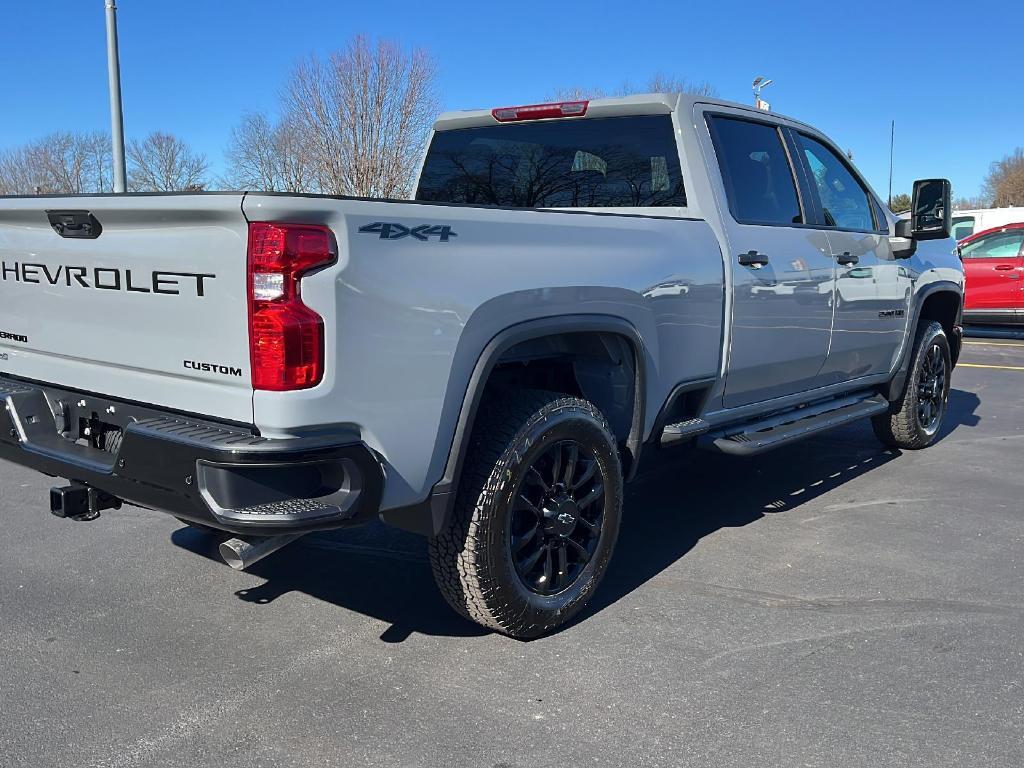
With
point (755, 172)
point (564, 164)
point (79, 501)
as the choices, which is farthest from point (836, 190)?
point (79, 501)

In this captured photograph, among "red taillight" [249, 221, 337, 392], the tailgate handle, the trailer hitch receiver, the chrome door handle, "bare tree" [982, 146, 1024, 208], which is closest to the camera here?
"red taillight" [249, 221, 337, 392]

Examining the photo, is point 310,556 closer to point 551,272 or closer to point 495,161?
point 551,272

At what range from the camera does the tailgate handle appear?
2998 millimetres

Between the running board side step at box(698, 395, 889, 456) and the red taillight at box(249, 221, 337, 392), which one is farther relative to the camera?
the running board side step at box(698, 395, 889, 456)

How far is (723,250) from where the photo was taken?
13.7 feet

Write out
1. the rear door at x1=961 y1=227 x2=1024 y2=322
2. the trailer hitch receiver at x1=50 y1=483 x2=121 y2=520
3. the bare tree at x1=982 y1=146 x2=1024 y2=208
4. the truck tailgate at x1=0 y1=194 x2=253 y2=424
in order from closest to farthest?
1. the truck tailgate at x1=0 y1=194 x2=253 y2=424
2. the trailer hitch receiver at x1=50 y1=483 x2=121 y2=520
3. the rear door at x1=961 y1=227 x2=1024 y2=322
4. the bare tree at x1=982 y1=146 x2=1024 y2=208

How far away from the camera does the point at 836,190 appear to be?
17.6 feet

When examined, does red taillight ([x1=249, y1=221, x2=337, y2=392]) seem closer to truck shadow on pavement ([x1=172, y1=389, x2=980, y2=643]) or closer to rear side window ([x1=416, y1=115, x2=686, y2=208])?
truck shadow on pavement ([x1=172, y1=389, x2=980, y2=643])

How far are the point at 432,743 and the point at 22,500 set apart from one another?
345 cm

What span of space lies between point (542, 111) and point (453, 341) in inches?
87.9

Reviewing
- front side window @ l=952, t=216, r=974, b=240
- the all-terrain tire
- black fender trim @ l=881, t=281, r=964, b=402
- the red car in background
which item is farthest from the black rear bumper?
front side window @ l=952, t=216, r=974, b=240

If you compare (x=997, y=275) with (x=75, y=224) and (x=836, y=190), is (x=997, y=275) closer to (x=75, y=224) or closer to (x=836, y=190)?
(x=836, y=190)

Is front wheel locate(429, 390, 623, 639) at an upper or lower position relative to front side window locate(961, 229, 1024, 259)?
lower

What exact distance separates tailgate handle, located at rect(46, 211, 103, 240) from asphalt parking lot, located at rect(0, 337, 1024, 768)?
1436mm
